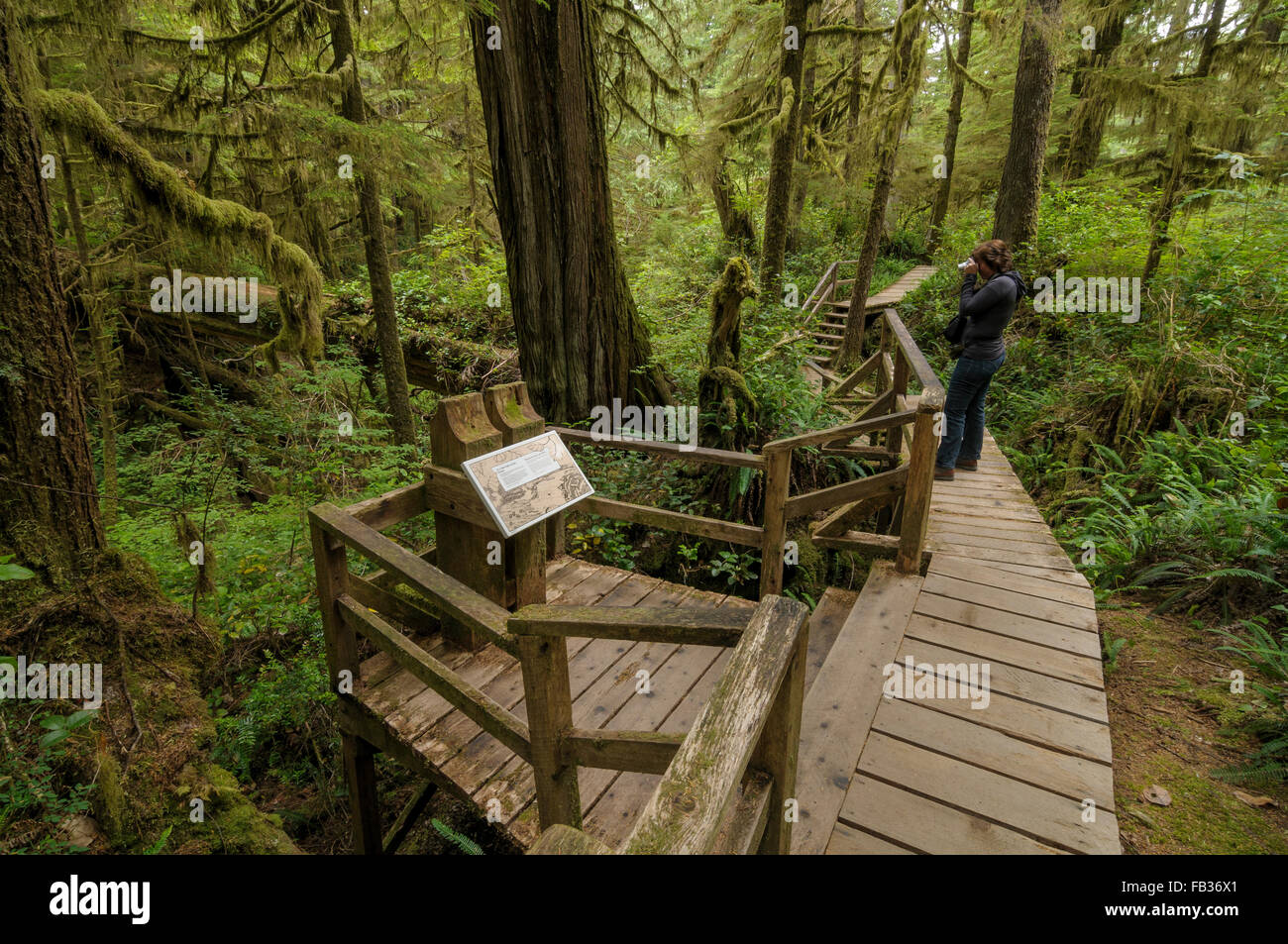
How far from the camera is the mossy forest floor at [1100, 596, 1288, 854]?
8.05 feet

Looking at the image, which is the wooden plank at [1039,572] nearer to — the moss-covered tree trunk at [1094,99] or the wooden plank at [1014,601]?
the wooden plank at [1014,601]

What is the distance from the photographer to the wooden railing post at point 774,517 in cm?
367

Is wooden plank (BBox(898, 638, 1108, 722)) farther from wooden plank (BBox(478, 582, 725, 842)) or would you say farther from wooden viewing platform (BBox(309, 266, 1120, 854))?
wooden plank (BBox(478, 582, 725, 842))

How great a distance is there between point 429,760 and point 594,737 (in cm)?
140

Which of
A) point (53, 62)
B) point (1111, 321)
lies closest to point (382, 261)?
point (53, 62)

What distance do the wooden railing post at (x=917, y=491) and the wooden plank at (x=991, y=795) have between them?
5.58 ft

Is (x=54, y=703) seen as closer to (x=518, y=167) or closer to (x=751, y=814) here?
(x=751, y=814)

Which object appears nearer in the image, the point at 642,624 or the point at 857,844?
the point at 642,624

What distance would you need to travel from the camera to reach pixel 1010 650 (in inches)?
130

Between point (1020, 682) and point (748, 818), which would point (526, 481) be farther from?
point (1020, 682)

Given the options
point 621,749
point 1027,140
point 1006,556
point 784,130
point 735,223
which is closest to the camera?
point 621,749

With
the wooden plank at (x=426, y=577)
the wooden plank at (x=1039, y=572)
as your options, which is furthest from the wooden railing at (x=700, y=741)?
the wooden plank at (x=1039, y=572)

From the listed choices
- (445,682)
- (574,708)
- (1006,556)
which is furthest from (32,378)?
(1006,556)

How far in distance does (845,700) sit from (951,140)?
65.1ft
